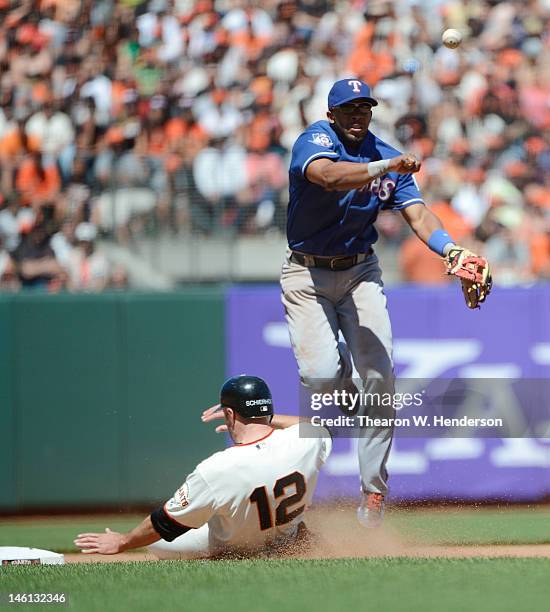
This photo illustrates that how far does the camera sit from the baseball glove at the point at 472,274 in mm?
6234

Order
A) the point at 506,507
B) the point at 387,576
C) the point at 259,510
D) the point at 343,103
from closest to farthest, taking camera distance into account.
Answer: the point at 387,576 → the point at 259,510 → the point at 343,103 → the point at 506,507

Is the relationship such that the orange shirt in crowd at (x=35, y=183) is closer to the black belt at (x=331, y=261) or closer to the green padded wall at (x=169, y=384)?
the green padded wall at (x=169, y=384)

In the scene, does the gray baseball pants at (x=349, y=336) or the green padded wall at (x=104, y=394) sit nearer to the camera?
the gray baseball pants at (x=349, y=336)

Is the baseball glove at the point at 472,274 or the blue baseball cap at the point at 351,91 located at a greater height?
the blue baseball cap at the point at 351,91

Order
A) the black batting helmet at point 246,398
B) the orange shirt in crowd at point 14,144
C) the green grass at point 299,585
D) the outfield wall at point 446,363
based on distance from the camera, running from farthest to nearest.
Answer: the orange shirt in crowd at point 14,144 → the outfield wall at point 446,363 → the black batting helmet at point 246,398 → the green grass at point 299,585

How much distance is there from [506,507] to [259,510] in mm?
3491

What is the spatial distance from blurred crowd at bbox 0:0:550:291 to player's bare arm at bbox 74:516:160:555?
3832 millimetres

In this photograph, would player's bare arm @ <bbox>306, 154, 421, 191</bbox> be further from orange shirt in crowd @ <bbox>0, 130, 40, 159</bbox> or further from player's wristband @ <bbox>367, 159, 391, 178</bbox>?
orange shirt in crowd @ <bbox>0, 130, 40, 159</bbox>

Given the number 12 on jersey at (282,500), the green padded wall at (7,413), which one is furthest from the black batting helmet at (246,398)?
the green padded wall at (7,413)

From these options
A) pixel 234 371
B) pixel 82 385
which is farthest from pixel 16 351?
pixel 234 371

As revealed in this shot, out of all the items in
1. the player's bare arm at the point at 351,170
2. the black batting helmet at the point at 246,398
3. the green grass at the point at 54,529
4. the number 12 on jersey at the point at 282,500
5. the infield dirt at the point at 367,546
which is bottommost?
the green grass at the point at 54,529

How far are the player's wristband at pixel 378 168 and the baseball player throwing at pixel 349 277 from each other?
62cm

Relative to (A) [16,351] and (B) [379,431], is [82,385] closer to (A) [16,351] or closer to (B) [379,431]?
(A) [16,351]

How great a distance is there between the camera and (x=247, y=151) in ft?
31.8
